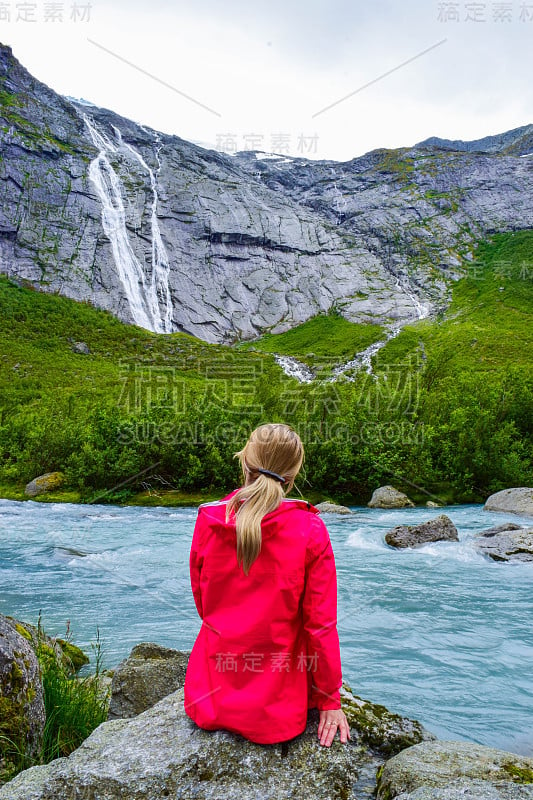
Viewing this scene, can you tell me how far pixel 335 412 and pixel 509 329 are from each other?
72088 mm

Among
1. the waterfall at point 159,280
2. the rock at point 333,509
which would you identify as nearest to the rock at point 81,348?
the waterfall at point 159,280

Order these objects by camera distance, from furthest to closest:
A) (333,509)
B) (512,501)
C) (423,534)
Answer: (333,509), (512,501), (423,534)

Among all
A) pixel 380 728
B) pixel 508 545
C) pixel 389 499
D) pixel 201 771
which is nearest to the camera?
pixel 201 771

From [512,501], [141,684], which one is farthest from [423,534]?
[141,684]

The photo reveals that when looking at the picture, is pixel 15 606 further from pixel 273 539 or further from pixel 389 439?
pixel 389 439

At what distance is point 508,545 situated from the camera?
13828 millimetres

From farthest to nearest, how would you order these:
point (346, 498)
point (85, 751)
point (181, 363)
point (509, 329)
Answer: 1. point (509, 329)
2. point (181, 363)
3. point (346, 498)
4. point (85, 751)

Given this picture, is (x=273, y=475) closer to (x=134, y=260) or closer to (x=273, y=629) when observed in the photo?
(x=273, y=629)

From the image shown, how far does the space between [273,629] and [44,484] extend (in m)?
22.8

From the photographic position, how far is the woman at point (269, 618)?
10.2ft

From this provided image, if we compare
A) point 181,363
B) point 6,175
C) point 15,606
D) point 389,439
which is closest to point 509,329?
point 181,363

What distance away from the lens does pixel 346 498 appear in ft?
75.6

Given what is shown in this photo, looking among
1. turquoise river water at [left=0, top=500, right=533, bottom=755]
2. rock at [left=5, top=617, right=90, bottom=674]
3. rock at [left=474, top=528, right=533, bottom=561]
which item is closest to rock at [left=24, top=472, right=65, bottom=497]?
turquoise river water at [left=0, top=500, right=533, bottom=755]

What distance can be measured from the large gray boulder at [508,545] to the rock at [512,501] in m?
4.50
